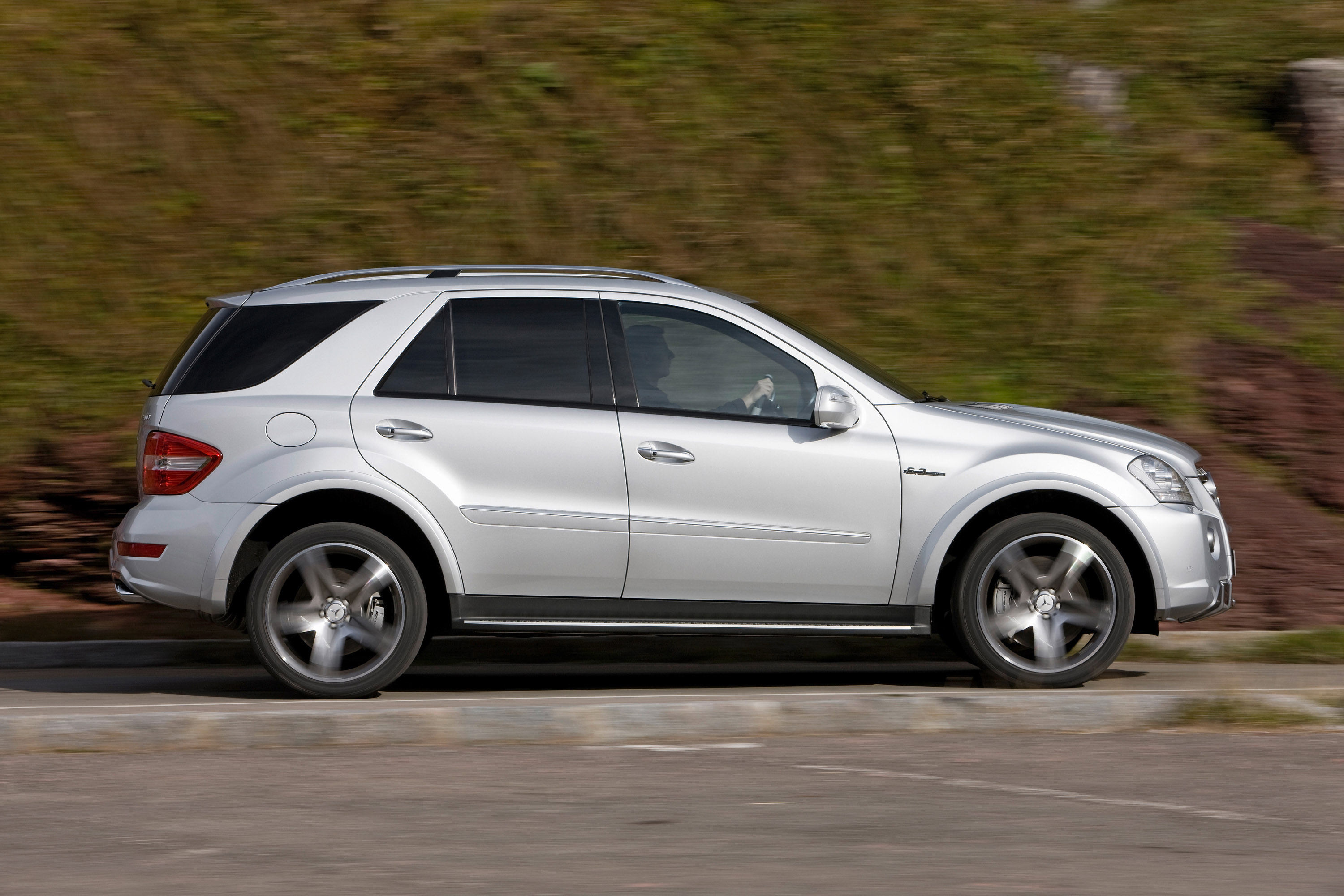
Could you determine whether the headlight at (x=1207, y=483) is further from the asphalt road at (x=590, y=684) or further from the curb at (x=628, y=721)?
the curb at (x=628, y=721)

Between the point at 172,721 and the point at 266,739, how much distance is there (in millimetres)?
375

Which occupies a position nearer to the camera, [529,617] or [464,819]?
[464,819]

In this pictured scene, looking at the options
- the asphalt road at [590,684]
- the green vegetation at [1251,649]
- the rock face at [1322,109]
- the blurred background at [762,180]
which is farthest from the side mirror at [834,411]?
the rock face at [1322,109]

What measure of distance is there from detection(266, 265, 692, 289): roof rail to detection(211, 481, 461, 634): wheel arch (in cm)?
100

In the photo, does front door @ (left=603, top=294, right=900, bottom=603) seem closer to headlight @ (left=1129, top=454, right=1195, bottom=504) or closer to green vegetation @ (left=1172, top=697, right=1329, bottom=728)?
headlight @ (left=1129, top=454, right=1195, bottom=504)

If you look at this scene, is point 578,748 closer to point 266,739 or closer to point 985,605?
point 266,739

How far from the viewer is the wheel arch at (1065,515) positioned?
21.7 feet

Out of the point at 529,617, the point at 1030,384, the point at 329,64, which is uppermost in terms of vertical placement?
the point at 329,64

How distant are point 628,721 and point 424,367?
1830 mm

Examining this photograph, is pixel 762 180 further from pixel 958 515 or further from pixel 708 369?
pixel 958 515

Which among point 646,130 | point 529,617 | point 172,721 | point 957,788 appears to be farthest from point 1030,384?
point 172,721

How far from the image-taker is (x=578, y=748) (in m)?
5.86

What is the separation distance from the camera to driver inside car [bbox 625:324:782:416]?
21.6ft

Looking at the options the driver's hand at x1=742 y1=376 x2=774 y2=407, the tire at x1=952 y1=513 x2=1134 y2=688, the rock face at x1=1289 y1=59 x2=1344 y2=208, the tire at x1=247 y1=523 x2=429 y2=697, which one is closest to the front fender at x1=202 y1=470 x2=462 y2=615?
the tire at x1=247 y1=523 x2=429 y2=697
